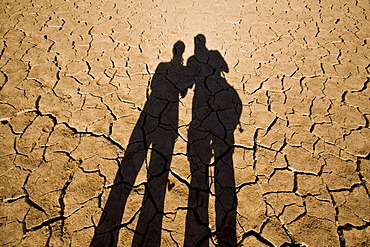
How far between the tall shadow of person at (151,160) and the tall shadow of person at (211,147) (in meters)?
0.26

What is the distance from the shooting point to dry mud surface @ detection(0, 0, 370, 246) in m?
1.83

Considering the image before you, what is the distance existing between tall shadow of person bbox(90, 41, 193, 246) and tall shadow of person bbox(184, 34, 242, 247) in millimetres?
Answer: 263

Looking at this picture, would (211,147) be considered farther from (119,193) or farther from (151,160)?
(119,193)

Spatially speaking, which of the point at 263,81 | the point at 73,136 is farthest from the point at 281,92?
the point at 73,136

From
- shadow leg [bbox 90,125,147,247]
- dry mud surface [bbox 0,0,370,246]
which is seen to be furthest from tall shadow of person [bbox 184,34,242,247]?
shadow leg [bbox 90,125,147,247]

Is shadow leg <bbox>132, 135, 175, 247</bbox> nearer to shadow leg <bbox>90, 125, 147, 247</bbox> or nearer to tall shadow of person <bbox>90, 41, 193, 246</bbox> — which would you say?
tall shadow of person <bbox>90, 41, 193, 246</bbox>

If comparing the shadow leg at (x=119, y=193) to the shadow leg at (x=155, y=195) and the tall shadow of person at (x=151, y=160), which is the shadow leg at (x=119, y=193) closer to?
the tall shadow of person at (x=151, y=160)

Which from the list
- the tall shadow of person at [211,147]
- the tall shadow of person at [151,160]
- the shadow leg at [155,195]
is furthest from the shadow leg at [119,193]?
the tall shadow of person at [211,147]

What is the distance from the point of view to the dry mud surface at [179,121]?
5.99 ft

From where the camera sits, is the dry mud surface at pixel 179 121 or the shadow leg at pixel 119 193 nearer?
the shadow leg at pixel 119 193

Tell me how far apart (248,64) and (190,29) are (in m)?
1.59

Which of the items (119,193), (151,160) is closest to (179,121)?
(151,160)

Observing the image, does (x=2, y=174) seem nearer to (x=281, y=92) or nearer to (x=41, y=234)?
(x=41, y=234)

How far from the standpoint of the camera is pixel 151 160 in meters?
2.23
